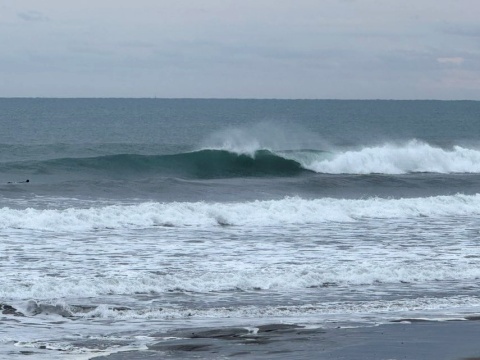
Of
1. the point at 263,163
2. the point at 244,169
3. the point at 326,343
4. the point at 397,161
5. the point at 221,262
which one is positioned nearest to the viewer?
the point at 326,343

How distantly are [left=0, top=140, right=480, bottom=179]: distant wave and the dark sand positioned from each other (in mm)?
26085

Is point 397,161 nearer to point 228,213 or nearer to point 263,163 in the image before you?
point 263,163

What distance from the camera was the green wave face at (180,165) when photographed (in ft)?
129

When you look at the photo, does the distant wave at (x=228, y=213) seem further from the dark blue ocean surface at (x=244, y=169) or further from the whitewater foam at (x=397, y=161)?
the whitewater foam at (x=397, y=161)

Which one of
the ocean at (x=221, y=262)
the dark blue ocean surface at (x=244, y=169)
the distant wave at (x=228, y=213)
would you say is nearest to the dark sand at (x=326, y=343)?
the ocean at (x=221, y=262)

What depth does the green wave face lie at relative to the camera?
39281 mm

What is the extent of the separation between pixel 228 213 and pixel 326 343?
12.0 meters

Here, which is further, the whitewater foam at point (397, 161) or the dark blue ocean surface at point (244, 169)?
the whitewater foam at point (397, 161)

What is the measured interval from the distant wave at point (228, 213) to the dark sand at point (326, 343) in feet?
32.2

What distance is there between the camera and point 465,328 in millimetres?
13023

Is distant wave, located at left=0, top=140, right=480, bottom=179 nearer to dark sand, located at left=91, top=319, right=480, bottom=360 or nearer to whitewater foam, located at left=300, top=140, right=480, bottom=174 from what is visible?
whitewater foam, located at left=300, top=140, right=480, bottom=174

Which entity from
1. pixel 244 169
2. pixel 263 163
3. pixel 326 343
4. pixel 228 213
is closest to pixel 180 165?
pixel 244 169

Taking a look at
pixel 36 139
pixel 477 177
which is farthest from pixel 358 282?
pixel 36 139

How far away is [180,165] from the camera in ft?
138
